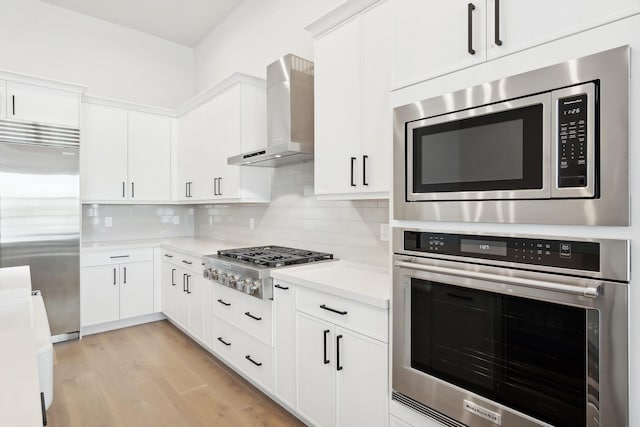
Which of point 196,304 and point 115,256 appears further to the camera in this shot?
point 115,256

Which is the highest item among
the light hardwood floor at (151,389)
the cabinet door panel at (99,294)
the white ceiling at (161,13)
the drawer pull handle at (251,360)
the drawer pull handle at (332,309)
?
the white ceiling at (161,13)

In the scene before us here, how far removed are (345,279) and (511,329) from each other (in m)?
1.04

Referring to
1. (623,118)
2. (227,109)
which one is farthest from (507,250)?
(227,109)

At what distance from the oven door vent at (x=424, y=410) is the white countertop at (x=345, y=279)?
38 cm

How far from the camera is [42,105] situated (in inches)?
138

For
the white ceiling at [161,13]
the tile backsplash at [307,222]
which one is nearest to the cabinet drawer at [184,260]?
the tile backsplash at [307,222]

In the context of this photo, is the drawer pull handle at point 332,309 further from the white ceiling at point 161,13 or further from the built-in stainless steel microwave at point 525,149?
the white ceiling at point 161,13

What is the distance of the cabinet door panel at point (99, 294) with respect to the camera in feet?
12.5

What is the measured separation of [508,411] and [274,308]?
4.85 feet

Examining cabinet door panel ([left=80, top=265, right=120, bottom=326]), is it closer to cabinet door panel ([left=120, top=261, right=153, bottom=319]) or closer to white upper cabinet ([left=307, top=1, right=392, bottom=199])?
cabinet door panel ([left=120, top=261, right=153, bottom=319])

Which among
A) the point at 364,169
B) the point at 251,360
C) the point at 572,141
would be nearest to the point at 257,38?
the point at 364,169

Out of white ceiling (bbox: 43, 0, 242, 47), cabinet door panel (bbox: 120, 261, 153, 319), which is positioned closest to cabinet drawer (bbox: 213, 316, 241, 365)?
cabinet door panel (bbox: 120, 261, 153, 319)

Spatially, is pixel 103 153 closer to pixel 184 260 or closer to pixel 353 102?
pixel 184 260

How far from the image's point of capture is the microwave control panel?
1072 mm
